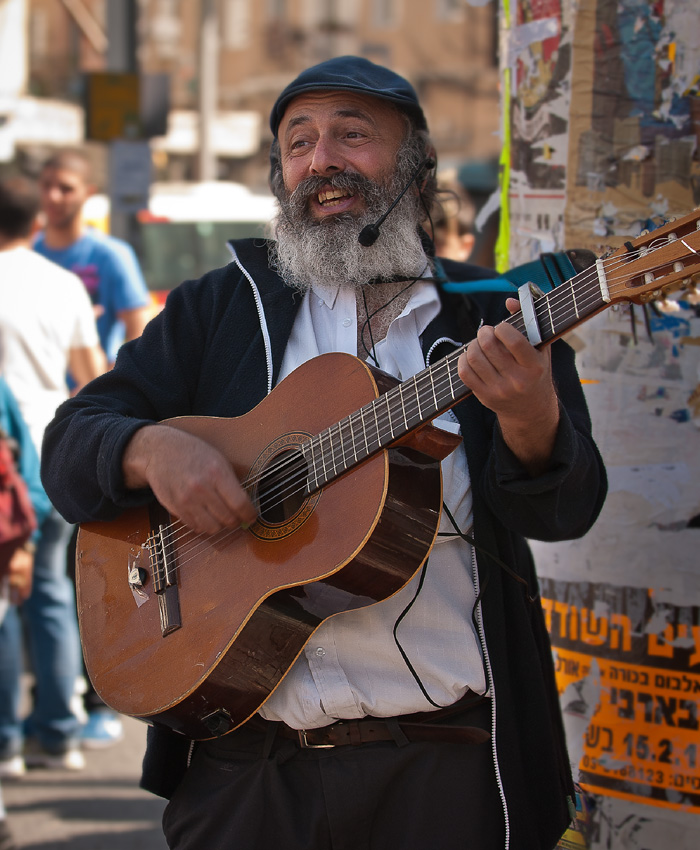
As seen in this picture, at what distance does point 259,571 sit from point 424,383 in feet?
1.65

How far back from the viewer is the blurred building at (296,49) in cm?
3164

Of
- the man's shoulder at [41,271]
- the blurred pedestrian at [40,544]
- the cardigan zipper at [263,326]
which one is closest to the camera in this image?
the cardigan zipper at [263,326]

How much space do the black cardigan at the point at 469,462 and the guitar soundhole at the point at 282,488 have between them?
193 mm

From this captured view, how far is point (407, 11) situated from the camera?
32.8 metres

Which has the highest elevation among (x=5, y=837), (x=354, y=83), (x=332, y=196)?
(x=354, y=83)

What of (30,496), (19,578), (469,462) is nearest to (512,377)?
(469,462)

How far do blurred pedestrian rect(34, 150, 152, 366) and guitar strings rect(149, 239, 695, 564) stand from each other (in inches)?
145

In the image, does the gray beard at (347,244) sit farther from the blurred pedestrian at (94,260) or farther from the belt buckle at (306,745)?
the blurred pedestrian at (94,260)

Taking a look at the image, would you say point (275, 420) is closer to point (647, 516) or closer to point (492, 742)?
point (492, 742)

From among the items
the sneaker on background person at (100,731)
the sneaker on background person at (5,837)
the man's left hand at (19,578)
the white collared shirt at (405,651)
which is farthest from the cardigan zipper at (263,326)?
the sneaker on background person at (100,731)

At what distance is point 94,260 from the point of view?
5.79 m

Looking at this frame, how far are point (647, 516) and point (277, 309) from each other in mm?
1056

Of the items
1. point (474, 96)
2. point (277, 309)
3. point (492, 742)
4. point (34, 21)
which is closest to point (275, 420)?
point (277, 309)

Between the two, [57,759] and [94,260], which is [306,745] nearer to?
[57,759]
